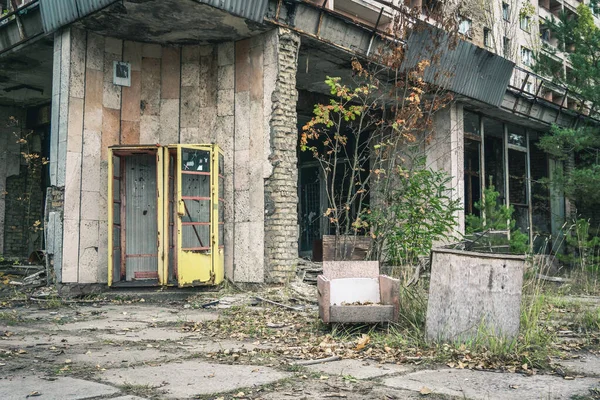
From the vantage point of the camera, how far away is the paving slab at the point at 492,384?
3.52 metres

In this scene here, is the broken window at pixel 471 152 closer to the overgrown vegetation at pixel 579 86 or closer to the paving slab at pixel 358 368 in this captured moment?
the overgrown vegetation at pixel 579 86

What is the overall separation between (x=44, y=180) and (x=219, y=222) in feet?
22.4

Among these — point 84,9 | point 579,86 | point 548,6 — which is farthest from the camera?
point 548,6

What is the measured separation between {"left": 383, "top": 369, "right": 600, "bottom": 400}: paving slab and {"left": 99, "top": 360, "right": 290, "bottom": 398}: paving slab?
34.9 inches

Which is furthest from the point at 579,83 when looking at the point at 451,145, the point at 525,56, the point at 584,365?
the point at 525,56

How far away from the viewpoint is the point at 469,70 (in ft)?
46.4

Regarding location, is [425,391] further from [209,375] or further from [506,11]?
[506,11]

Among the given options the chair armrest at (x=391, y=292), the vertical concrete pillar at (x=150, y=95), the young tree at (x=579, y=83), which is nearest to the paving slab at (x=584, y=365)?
the chair armrest at (x=391, y=292)

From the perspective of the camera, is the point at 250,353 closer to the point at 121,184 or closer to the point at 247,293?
the point at 247,293

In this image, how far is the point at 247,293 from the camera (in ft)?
31.5

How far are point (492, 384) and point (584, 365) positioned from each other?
1.20m

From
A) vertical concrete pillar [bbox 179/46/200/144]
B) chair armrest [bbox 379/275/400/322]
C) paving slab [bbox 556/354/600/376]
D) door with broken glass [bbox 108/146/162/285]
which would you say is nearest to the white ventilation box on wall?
vertical concrete pillar [bbox 179/46/200/144]

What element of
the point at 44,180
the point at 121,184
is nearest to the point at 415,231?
the point at 121,184

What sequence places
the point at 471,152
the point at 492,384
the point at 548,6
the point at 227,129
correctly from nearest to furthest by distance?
the point at 492,384 → the point at 227,129 → the point at 471,152 → the point at 548,6
